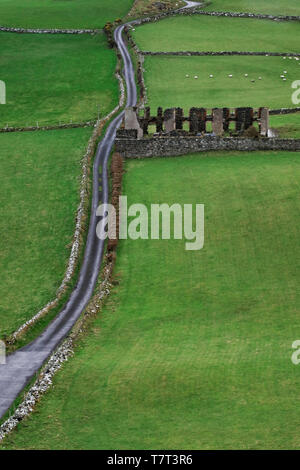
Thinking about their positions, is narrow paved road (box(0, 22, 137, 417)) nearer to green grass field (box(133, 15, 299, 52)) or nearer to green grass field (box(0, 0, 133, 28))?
green grass field (box(133, 15, 299, 52))

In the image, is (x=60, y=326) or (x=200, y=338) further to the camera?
(x=60, y=326)

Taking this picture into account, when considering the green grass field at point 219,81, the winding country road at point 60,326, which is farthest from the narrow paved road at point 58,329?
the green grass field at point 219,81

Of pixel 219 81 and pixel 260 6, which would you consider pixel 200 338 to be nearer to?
pixel 219 81

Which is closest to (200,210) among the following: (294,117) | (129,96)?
(294,117)

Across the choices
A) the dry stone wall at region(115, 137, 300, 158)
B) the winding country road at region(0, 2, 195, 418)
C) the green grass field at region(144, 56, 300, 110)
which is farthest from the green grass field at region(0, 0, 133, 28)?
the winding country road at region(0, 2, 195, 418)

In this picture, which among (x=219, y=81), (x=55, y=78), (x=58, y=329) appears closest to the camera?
(x=58, y=329)

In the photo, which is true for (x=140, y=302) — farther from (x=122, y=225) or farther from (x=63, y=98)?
(x=63, y=98)

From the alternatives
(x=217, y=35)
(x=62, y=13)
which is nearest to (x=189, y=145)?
(x=217, y=35)
